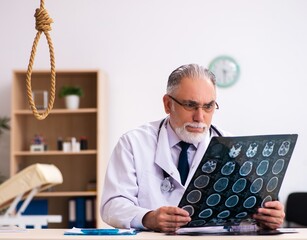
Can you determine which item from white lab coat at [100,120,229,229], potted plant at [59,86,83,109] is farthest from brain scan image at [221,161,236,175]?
potted plant at [59,86,83,109]

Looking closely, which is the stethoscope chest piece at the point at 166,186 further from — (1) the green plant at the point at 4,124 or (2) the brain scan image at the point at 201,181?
(1) the green plant at the point at 4,124

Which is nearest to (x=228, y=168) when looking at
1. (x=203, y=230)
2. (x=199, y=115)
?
(x=203, y=230)

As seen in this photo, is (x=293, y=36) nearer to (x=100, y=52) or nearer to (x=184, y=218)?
(x=100, y=52)

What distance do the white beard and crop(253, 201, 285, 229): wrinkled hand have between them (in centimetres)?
45

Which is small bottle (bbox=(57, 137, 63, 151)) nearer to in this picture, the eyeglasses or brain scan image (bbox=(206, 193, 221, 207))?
the eyeglasses

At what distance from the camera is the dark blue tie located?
2.75 metres

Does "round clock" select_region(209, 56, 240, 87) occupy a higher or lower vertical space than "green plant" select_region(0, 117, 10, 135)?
higher

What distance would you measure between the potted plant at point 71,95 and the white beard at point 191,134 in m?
3.48

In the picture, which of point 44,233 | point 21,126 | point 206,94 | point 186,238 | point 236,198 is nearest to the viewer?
point 186,238

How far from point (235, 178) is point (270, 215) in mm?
220

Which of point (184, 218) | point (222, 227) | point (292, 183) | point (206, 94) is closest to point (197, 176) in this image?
point (184, 218)

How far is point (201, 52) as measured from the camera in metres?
Result: 6.40

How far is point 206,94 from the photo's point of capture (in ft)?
8.91

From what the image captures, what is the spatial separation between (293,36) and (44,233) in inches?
183
